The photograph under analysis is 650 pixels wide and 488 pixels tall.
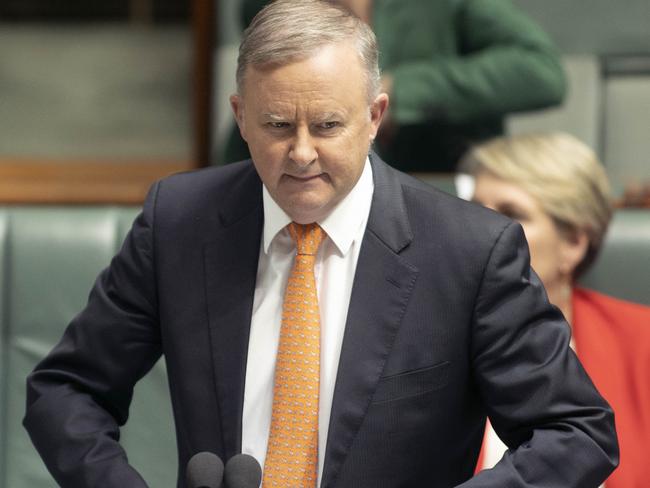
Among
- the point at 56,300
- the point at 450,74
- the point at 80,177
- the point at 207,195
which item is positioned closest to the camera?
the point at 207,195

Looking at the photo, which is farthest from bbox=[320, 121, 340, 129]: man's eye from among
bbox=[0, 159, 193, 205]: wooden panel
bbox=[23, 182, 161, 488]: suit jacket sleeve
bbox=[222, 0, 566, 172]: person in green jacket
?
bbox=[0, 159, 193, 205]: wooden panel

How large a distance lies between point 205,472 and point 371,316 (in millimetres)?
282

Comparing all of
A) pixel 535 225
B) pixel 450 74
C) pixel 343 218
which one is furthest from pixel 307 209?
pixel 450 74

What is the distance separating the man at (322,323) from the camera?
1.14 m

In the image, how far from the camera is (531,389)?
3.83 feet

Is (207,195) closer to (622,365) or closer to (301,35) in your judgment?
(301,35)

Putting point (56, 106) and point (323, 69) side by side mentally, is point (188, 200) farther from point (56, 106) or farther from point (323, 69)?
point (56, 106)

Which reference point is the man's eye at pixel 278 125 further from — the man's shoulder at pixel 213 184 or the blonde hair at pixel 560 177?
the blonde hair at pixel 560 177

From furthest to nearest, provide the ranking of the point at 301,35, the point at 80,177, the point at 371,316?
the point at 80,177 < the point at 371,316 < the point at 301,35

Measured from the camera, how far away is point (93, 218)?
1921mm

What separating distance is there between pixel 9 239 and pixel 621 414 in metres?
0.94

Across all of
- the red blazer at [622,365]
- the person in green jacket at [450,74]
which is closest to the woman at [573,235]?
the red blazer at [622,365]

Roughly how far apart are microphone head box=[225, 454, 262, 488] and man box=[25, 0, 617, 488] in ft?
0.61

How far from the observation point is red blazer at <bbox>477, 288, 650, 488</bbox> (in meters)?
1.67
